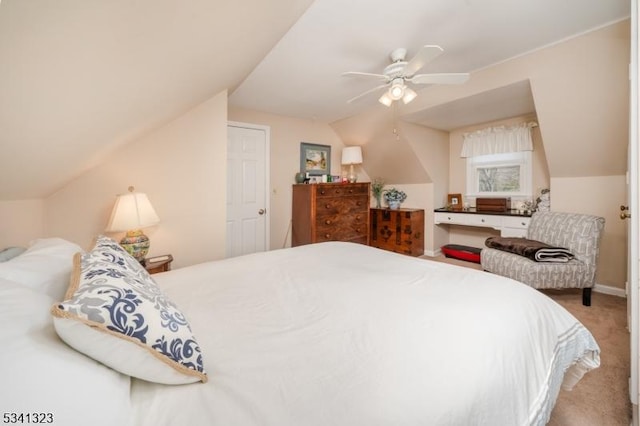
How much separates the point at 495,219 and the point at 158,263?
4.20 meters

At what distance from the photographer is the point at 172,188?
97.8 inches

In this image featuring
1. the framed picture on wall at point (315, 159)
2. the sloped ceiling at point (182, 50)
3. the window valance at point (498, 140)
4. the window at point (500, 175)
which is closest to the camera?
the sloped ceiling at point (182, 50)

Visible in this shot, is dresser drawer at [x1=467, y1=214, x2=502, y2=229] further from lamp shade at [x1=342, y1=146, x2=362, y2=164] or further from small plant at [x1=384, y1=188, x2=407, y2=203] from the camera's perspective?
lamp shade at [x1=342, y1=146, x2=362, y2=164]

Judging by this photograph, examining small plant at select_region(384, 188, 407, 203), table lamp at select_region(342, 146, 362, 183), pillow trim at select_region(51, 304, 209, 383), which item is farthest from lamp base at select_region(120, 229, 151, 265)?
small plant at select_region(384, 188, 407, 203)

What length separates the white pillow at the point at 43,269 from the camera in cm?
85

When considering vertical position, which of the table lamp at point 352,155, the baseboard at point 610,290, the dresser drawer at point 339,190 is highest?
the table lamp at point 352,155

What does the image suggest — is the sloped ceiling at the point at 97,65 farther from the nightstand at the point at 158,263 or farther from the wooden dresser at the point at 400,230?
the wooden dresser at the point at 400,230

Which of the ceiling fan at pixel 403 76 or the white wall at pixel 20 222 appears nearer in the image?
the white wall at pixel 20 222

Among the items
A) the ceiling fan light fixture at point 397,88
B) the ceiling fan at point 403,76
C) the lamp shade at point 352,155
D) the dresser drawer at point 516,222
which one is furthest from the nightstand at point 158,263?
the dresser drawer at point 516,222

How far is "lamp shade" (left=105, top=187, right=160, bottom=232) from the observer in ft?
6.50

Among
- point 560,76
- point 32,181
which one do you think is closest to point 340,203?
point 560,76

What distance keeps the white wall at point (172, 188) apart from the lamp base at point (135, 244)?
0.32 metres

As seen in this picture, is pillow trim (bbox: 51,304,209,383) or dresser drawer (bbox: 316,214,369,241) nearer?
pillow trim (bbox: 51,304,209,383)

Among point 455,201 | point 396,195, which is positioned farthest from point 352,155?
point 455,201
